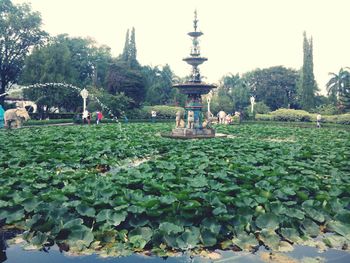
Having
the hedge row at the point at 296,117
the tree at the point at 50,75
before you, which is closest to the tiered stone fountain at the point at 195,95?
A: the tree at the point at 50,75

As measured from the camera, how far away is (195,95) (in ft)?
62.1

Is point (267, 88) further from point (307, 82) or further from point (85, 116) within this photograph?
point (85, 116)

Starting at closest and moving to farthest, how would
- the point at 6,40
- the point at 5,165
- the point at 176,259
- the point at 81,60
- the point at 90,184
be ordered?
the point at 176,259 < the point at 90,184 < the point at 5,165 < the point at 6,40 < the point at 81,60

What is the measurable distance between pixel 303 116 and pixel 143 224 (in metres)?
34.9

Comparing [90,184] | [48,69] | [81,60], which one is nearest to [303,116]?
[48,69]

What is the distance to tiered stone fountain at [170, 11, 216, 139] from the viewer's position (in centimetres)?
1806

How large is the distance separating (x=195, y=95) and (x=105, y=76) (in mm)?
32250

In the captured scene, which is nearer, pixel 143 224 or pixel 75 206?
pixel 143 224

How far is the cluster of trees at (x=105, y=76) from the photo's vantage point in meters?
32.7

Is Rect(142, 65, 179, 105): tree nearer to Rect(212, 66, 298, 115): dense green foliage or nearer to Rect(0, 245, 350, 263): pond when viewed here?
Rect(212, 66, 298, 115): dense green foliage

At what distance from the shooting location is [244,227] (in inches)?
167

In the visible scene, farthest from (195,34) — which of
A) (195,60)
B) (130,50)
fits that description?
(130,50)

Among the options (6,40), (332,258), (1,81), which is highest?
(6,40)

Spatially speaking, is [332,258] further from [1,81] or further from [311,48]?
[311,48]
